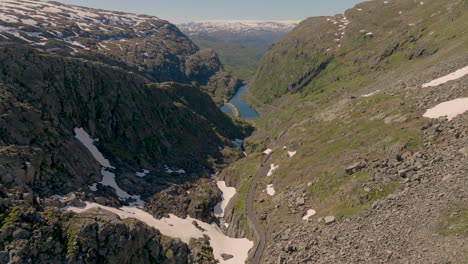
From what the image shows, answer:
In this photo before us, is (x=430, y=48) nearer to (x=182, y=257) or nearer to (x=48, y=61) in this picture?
(x=182, y=257)

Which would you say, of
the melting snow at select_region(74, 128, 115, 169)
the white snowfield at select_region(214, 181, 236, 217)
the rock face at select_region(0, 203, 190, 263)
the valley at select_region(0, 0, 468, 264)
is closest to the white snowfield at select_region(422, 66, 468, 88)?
the valley at select_region(0, 0, 468, 264)

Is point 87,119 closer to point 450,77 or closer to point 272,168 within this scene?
point 272,168

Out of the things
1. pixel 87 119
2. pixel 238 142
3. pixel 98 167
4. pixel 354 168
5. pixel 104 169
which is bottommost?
pixel 238 142

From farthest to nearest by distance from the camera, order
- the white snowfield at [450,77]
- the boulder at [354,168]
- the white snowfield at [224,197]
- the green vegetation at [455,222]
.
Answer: the white snowfield at [224,197] < the white snowfield at [450,77] < the boulder at [354,168] < the green vegetation at [455,222]

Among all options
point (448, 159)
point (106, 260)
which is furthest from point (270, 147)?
point (106, 260)

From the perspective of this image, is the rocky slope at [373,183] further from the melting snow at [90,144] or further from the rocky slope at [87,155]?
the melting snow at [90,144]

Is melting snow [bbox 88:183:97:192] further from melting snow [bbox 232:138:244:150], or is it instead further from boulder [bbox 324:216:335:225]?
melting snow [bbox 232:138:244:150]

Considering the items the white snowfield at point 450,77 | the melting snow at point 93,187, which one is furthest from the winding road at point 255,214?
the white snowfield at point 450,77

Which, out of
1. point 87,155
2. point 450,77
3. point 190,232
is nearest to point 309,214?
point 190,232
